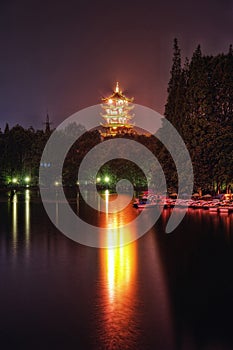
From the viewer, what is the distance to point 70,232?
24.4 m

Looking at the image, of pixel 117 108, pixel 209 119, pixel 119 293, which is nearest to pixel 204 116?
pixel 209 119

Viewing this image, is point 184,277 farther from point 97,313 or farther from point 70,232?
point 70,232

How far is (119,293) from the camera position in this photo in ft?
42.2

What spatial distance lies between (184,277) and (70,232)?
35.9 ft

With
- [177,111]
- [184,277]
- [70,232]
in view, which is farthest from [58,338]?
[177,111]

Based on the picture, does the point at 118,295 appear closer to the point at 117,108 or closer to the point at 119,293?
the point at 119,293

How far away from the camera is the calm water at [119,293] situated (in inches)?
388

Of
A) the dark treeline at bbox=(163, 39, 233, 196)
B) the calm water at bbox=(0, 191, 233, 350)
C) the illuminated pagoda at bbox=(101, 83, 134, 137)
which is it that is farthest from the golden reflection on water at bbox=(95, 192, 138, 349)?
the illuminated pagoda at bbox=(101, 83, 134, 137)

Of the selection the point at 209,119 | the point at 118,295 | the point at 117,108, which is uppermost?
the point at 117,108

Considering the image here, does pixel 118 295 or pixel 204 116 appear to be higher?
pixel 204 116

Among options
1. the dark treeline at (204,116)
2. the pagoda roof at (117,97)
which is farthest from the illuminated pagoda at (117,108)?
the dark treeline at (204,116)

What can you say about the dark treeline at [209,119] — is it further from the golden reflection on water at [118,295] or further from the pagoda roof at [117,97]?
the pagoda roof at [117,97]

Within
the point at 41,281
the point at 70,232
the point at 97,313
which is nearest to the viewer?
the point at 97,313

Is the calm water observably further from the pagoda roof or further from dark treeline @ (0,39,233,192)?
the pagoda roof
